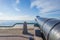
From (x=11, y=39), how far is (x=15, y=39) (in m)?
0.27

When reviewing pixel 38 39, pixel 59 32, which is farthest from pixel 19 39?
pixel 59 32

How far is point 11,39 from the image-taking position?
930cm

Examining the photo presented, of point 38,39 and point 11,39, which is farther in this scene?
point 11,39

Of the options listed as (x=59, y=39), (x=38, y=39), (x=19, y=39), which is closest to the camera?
(x=59, y=39)

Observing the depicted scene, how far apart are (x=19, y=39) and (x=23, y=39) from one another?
27cm

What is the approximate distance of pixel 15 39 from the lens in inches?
363

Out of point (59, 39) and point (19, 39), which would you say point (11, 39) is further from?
point (59, 39)

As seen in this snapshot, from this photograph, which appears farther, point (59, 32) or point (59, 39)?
point (59, 32)

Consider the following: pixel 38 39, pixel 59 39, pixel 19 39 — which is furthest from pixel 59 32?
pixel 19 39

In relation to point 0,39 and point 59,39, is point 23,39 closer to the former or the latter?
point 0,39

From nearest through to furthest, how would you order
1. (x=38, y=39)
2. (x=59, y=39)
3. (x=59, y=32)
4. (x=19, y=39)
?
(x=59, y=39), (x=59, y=32), (x=38, y=39), (x=19, y=39)

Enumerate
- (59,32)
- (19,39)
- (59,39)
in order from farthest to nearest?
1. (19,39)
2. (59,32)
3. (59,39)

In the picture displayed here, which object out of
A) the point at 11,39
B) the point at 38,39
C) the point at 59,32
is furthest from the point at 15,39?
the point at 59,32

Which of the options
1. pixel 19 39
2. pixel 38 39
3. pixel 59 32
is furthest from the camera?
pixel 19 39
